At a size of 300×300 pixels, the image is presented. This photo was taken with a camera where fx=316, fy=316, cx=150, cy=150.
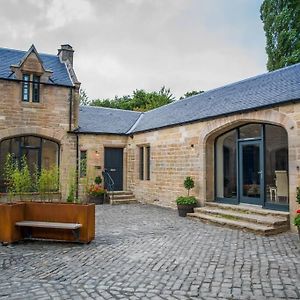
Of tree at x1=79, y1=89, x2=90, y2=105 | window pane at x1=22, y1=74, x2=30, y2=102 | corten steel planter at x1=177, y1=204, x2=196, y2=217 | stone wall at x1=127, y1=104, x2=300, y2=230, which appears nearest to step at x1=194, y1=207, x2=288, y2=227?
corten steel planter at x1=177, y1=204, x2=196, y2=217

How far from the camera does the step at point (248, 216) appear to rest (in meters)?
8.80

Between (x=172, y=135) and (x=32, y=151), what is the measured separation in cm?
688

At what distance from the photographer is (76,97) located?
16.2 metres

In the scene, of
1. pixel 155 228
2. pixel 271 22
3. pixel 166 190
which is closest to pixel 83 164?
pixel 166 190

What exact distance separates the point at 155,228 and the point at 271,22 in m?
20.8

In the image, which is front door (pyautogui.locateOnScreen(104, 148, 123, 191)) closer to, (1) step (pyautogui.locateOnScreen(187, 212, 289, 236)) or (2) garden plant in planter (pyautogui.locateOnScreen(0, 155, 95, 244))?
(1) step (pyautogui.locateOnScreen(187, 212, 289, 236))

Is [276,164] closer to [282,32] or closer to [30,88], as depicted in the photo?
[30,88]

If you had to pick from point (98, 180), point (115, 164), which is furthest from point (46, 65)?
point (98, 180)

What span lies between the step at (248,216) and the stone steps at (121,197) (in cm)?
Result: 540

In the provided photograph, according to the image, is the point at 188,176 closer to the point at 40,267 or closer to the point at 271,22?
the point at 40,267

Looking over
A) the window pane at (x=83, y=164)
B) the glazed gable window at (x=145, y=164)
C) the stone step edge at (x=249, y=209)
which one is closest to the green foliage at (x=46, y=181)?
the stone step edge at (x=249, y=209)

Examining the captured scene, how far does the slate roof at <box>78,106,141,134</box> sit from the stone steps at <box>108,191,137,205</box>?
131 inches

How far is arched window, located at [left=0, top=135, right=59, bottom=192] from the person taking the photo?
14.8 metres

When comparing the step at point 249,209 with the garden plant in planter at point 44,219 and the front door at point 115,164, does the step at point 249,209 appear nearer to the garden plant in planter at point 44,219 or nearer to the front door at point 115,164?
the garden plant in planter at point 44,219
